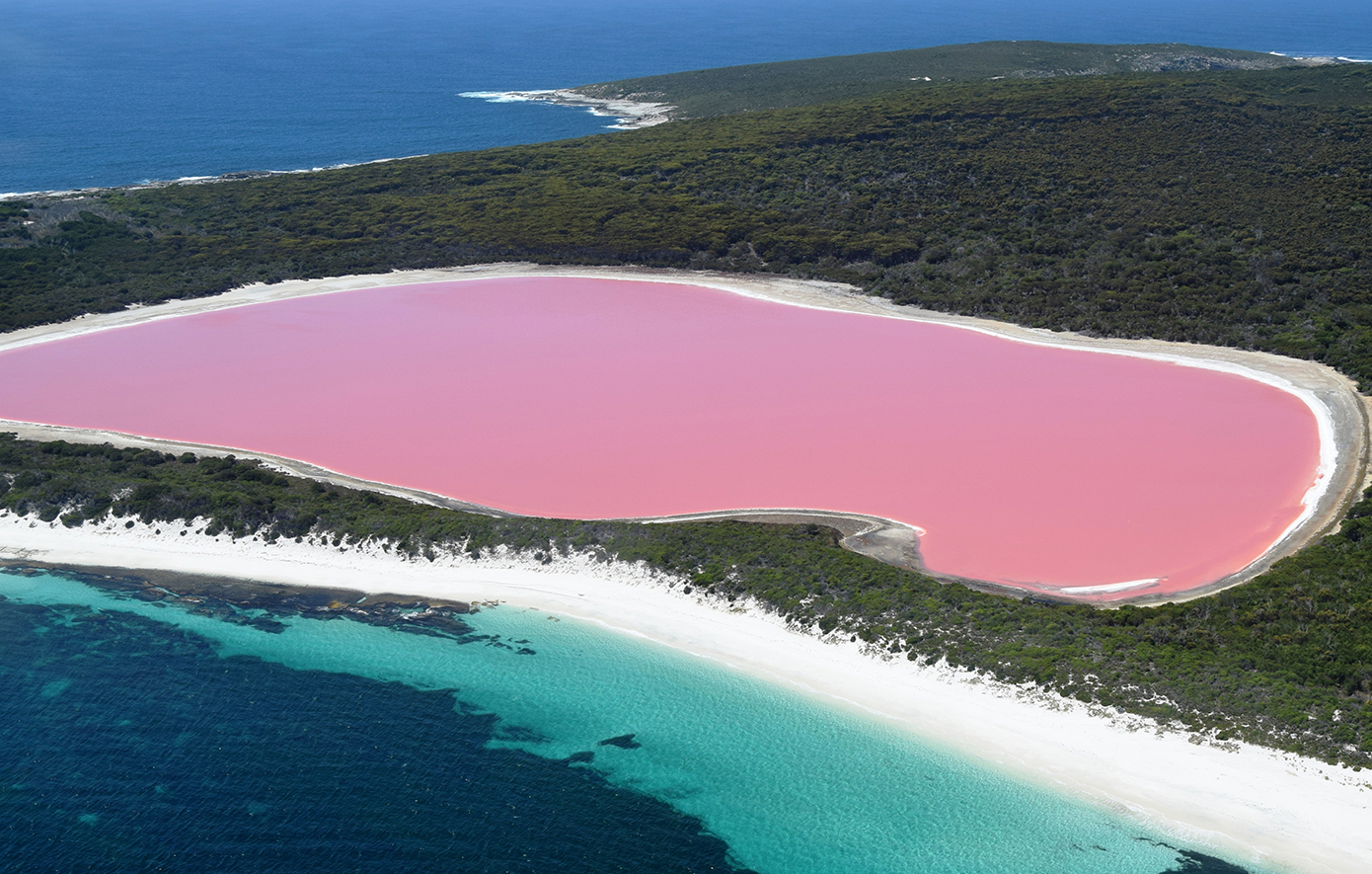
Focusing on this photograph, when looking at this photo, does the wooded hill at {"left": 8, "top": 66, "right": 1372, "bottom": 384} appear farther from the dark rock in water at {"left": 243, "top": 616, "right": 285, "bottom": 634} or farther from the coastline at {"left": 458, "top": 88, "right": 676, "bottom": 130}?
the dark rock in water at {"left": 243, "top": 616, "right": 285, "bottom": 634}

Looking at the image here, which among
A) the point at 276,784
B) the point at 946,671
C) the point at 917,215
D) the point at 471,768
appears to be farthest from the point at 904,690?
the point at 917,215

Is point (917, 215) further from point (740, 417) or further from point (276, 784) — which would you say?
A: point (276, 784)

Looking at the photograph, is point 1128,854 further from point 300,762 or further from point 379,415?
point 379,415

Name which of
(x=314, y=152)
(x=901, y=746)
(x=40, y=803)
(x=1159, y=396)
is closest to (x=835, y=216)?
(x=1159, y=396)

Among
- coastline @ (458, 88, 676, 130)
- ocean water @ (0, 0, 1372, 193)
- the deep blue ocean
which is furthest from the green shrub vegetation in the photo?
coastline @ (458, 88, 676, 130)

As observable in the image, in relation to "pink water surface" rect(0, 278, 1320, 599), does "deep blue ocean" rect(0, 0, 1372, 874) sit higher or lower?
lower

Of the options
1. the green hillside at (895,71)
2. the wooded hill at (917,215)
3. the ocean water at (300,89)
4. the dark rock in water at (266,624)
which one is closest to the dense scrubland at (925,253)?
the wooded hill at (917,215)
